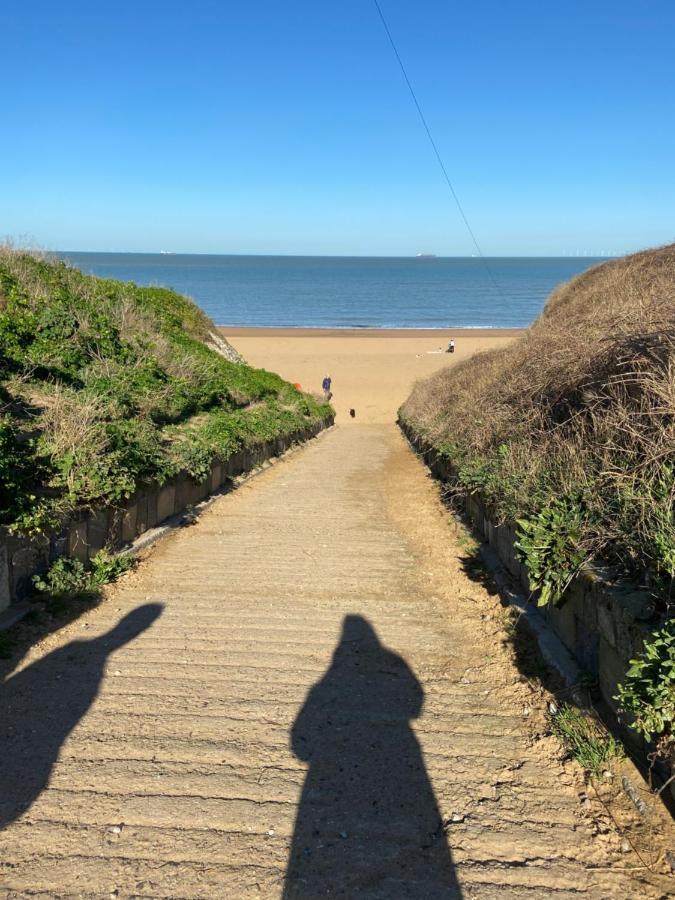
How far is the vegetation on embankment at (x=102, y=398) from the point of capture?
18.8 ft

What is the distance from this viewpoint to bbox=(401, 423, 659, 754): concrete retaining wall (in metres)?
3.25

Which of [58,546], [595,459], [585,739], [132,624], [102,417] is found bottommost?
[132,624]

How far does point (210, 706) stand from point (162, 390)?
7163mm

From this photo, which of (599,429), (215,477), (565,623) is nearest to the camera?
(565,623)


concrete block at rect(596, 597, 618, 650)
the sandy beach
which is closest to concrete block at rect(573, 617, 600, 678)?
concrete block at rect(596, 597, 618, 650)

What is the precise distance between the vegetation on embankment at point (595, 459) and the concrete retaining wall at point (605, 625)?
Result: 0.10 metres

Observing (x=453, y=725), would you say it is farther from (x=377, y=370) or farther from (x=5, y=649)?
(x=377, y=370)

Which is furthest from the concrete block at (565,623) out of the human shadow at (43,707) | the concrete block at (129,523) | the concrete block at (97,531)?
the concrete block at (129,523)

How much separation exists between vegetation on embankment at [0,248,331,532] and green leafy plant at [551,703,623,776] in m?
3.68

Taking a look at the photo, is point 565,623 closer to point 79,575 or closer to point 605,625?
point 605,625

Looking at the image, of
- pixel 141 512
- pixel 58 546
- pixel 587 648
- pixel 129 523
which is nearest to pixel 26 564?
pixel 58 546

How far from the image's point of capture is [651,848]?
9.16ft

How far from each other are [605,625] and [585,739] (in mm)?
569

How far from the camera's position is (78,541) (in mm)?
5699
